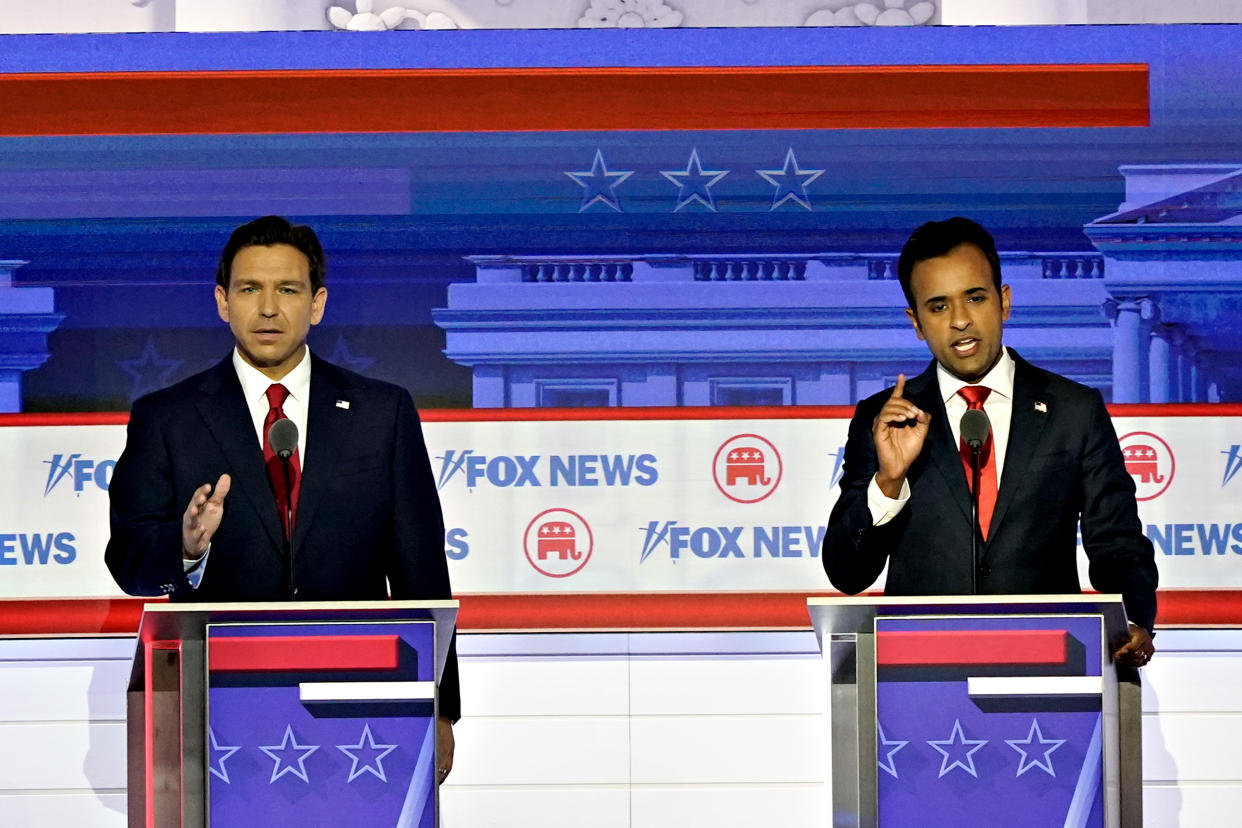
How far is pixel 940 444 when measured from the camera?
3172 millimetres

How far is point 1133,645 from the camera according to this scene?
255 centimetres

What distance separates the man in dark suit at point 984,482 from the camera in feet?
9.97

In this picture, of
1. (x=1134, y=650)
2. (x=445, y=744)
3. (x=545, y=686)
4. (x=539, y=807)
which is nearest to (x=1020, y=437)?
(x=1134, y=650)

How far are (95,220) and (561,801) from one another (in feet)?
7.59

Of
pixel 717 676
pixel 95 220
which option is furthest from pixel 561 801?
pixel 95 220

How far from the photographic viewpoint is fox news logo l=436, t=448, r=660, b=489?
4.53m

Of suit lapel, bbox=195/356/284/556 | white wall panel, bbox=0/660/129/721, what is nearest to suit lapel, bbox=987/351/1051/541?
suit lapel, bbox=195/356/284/556

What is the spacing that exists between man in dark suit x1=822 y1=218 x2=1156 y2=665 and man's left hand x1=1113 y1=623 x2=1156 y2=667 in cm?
25

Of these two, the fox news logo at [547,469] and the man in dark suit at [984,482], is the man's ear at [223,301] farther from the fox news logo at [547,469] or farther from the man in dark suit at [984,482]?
the man in dark suit at [984,482]

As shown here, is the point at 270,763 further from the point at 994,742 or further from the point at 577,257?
the point at 577,257

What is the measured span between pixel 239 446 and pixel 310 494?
0.62 ft

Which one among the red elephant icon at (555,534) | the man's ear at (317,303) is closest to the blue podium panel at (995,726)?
the man's ear at (317,303)

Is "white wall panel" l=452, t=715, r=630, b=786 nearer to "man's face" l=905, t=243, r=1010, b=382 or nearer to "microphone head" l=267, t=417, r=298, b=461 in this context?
"man's face" l=905, t=243, r=1010, b=382

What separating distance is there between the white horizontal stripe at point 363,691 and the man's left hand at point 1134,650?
1.19m
